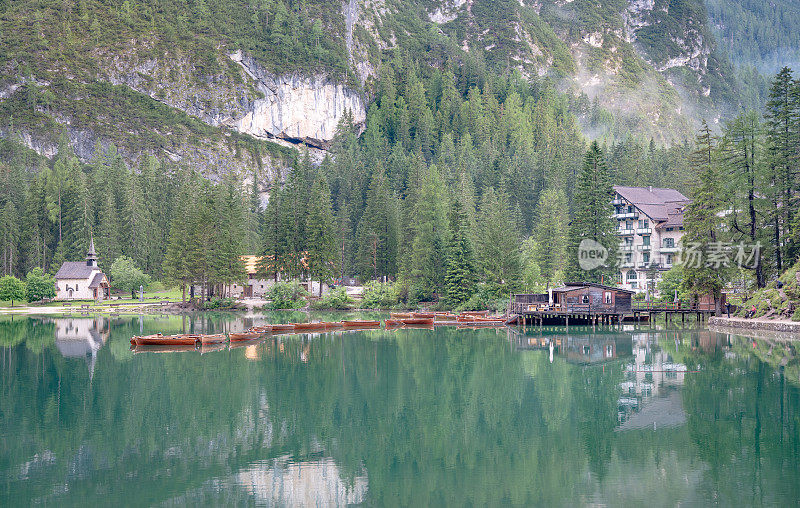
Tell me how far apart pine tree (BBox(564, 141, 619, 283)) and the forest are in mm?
180

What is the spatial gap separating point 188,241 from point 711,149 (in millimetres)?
62167

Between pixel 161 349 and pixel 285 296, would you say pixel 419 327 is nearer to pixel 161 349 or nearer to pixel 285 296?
pixel 161 349

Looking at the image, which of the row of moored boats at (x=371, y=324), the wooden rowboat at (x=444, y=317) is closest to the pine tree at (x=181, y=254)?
the row of moored boats at (x=371, y=324)

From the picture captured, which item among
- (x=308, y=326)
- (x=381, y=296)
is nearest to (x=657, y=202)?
(x=381, y=296)

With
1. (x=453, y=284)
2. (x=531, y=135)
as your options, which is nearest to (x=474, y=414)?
(x=453, y=284)

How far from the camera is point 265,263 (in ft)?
335

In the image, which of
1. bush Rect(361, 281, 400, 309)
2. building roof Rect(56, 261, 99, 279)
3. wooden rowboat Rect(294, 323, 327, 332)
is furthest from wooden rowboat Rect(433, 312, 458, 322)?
building roof Rect(56, 261, 99, 279)

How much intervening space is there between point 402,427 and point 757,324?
145 feet

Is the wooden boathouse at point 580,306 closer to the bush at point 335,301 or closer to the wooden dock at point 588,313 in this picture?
the wooden dock at point 588,313

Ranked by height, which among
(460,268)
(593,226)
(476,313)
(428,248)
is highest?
(593,226)

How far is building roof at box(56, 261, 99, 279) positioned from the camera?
336 ft

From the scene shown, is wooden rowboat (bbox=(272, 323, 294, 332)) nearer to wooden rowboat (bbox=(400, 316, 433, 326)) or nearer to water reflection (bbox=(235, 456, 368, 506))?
wooden rowboat (bbox=(400, 316, 433, 326))

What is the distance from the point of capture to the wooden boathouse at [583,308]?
73000mm

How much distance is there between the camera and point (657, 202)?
101 meters
